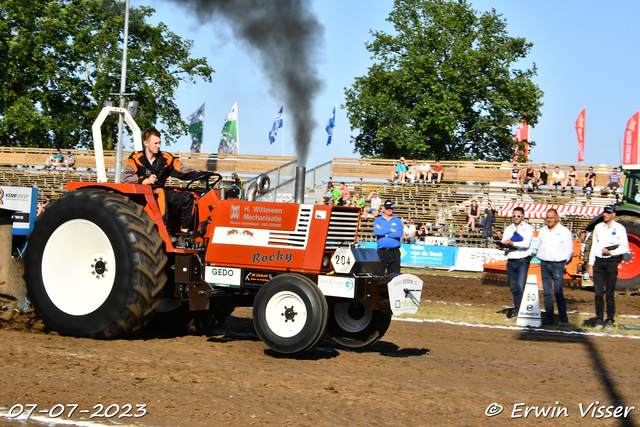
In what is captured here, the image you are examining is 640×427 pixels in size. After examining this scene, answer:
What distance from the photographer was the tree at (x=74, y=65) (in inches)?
1324

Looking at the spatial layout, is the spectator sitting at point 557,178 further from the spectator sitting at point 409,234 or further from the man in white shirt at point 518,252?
the man in white shirt at point 518,252

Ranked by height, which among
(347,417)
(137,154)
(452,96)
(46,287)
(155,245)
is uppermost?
(452,96)

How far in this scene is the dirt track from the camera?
430 cm

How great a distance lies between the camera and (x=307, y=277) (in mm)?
6141

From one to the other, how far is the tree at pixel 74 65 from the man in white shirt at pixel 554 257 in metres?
27.8

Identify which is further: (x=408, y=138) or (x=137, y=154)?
(x=408, y=138)

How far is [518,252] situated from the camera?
9828mm

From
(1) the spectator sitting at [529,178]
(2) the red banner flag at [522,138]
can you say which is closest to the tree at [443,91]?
(2) the red banner flag at [522,138]

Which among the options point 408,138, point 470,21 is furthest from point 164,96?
point 470,21

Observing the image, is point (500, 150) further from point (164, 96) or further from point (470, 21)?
point (164, 96)

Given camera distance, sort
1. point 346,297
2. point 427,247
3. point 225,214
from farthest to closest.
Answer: point 427,247
point 225,214
point 346,297

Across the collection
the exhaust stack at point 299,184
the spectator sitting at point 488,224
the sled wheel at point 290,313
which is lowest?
the sled wheel at point 290,313

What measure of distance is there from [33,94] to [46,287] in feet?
105

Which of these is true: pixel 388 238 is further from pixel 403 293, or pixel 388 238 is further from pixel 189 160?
pixel 189 160
